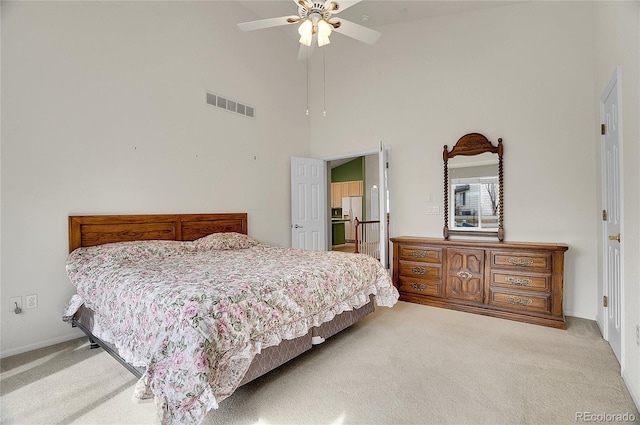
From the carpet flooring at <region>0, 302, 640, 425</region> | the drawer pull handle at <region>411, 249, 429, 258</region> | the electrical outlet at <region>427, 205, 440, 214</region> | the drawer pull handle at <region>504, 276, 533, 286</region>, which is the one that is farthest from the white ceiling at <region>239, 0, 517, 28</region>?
the carpet flooring at <region>0, 302, 640, 425</region>

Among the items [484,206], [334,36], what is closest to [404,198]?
[484,206]

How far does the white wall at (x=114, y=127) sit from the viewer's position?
264 cm

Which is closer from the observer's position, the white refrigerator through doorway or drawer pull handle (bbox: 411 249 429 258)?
drawer pull handle (bbox: 411 249 429 258)

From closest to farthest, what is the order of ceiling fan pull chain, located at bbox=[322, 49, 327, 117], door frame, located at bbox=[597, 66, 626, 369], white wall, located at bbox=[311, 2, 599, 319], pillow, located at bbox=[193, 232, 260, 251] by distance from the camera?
door frame, located at bbox=[597, 66, 626, 369]
white wall, located at bbox=[311, 2, 599, 319]
pillow, located at bbox=[193, 232, 260, 251]
ceiling fan pull chain, located at bbox=[322, 49, 327, 117]

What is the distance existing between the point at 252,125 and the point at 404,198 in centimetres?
245

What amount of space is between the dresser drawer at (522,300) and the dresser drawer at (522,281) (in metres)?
0.06

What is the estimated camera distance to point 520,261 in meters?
3.29

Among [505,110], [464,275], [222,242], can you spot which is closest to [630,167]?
[464,275]

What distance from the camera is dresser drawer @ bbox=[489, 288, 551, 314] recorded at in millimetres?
3152

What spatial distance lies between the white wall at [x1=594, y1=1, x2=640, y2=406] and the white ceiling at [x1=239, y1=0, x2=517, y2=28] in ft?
6.31

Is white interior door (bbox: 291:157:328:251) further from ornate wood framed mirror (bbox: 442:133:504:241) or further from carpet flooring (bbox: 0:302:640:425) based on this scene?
carpet flooring (bbox: 0:302:640:425)

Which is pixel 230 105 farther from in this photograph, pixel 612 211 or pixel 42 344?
pixel 612 211

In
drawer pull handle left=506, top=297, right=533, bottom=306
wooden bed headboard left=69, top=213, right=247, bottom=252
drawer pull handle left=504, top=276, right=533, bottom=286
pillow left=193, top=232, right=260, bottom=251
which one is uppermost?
wooden bed headboard left=69, top=213, right=247, bottom=252

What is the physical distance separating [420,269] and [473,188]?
3.96 feet
